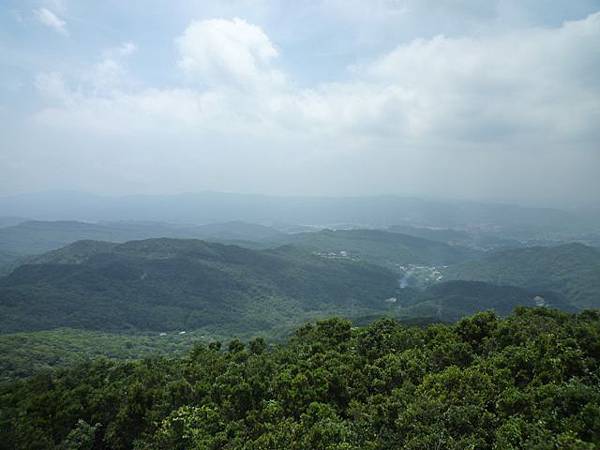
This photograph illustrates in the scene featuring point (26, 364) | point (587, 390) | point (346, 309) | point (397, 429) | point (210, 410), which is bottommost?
point (346, 309)

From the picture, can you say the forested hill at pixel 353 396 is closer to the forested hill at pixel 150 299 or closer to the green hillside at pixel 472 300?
the forested hill at pixel 150 299

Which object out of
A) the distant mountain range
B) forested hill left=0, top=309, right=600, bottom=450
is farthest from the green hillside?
forested hill left=0, top=309, right=600, bottom=450

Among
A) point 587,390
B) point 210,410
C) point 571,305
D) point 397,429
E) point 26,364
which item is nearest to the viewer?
point 587,390

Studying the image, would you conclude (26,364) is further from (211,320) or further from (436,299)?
(436,299)

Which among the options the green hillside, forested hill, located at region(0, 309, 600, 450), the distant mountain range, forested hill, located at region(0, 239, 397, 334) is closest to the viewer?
forested hill, located at region(0, 309, 600, 450)

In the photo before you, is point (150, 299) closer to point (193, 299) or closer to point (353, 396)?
point (193, 299)

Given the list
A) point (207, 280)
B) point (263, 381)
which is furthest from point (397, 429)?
point (207, 280)

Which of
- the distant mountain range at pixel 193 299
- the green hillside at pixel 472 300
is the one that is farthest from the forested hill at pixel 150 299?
the green hillside at pixel 472 300

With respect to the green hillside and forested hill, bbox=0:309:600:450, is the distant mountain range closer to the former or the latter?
the green hillside
